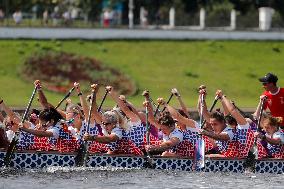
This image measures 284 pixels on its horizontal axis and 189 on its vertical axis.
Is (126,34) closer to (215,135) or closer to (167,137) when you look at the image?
(167,137)

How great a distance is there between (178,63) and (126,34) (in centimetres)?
389

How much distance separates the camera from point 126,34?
2116 inches

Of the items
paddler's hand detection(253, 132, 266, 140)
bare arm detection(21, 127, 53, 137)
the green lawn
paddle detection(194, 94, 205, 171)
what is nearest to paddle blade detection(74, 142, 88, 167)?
bare arm detection(21, 127, 53, 137)

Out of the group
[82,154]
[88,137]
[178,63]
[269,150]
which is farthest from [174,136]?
[178,63]

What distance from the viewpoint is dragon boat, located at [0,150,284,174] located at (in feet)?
75.9

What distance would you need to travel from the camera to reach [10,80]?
154ft

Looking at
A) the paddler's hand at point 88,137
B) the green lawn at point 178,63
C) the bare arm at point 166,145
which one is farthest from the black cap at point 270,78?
the green lawn at point 178,63

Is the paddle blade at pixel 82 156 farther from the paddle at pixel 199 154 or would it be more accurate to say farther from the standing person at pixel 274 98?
the standing person at pixel 274 98

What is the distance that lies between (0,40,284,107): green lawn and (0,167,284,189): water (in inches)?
847

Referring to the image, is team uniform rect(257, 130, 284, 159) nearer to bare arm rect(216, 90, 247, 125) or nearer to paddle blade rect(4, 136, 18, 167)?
bare arm rect(216, 90, 247, 125)

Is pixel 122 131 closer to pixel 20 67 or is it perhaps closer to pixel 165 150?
pixel 165 150

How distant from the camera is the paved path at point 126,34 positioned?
5225 cm

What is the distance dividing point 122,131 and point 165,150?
94cm

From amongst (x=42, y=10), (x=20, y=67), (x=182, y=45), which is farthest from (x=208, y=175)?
(x=42, y=10)
